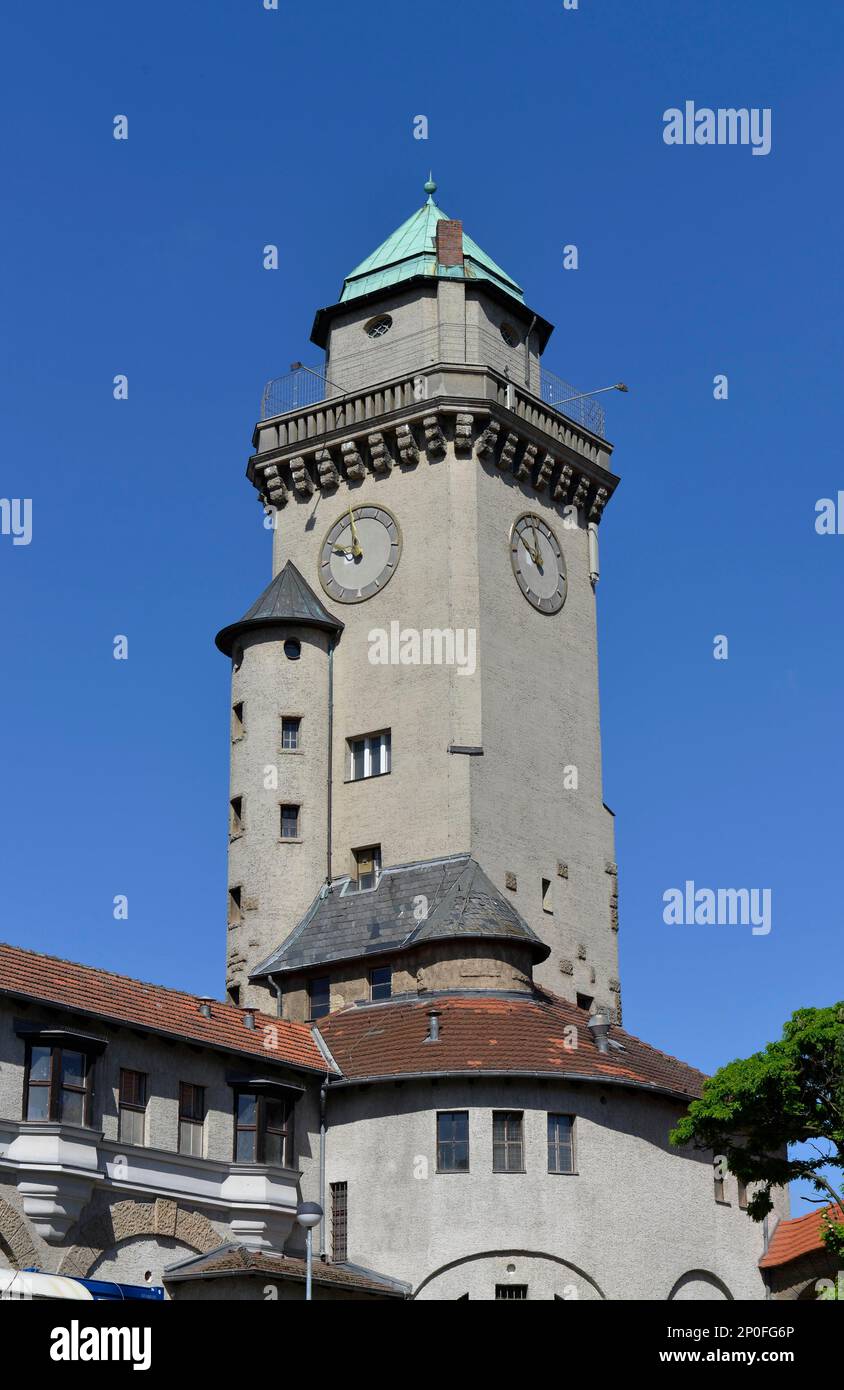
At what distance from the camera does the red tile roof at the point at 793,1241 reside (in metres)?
52.9

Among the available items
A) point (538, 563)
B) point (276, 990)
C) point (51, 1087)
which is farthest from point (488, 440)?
point (51, 1087)

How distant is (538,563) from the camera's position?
6569 centimetres

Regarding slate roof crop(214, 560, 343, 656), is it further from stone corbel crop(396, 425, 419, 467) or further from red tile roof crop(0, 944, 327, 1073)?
red tile roof crop(0, 944, 327, 1073)

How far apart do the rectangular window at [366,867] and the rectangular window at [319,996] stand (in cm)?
349

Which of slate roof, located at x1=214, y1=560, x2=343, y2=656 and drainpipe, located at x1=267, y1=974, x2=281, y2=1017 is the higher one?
slate roof, located at x1=214, y1=560, x2=343, y2=656

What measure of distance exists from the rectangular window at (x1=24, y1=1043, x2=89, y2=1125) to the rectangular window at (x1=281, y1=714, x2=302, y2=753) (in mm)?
20217

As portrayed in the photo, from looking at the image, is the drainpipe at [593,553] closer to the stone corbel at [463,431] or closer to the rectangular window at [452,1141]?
the stone corbel at [463,431]

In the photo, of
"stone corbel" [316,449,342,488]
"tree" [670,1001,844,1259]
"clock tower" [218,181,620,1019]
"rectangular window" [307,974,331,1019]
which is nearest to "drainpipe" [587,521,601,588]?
"clock tower" [218,181,620,1019]

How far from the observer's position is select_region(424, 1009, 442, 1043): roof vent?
50.4 metres

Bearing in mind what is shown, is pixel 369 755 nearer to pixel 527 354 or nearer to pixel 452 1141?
pixel 452 1141

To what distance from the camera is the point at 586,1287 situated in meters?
47.7

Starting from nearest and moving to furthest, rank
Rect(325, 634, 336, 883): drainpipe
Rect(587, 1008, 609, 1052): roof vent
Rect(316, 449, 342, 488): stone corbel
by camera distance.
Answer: Rect(587, 1008, 609, 1052): roof vent < Rect(325, 634, 336, 883): drainpipe < Rect(316, 449, 342, 488): stone corbel

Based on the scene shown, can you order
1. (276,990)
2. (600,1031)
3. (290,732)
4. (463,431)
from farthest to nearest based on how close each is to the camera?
(463,431), (290,732), (276,990), (600,1031)

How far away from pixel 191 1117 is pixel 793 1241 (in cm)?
1863
